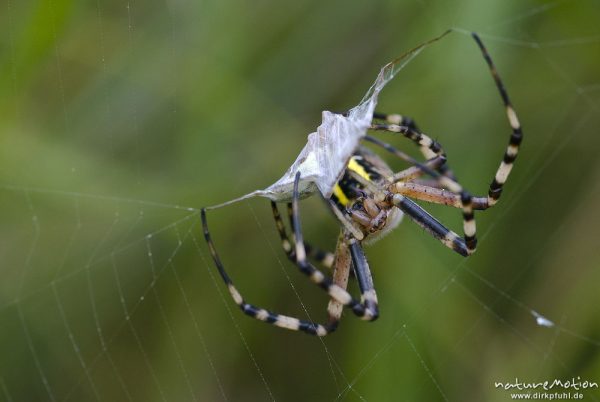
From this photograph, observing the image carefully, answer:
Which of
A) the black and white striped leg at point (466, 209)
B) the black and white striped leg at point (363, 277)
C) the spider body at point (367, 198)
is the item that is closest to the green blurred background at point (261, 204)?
the black and white striped leg at point (363, 277)

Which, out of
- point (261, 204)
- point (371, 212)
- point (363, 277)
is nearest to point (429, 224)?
point (371, 212)

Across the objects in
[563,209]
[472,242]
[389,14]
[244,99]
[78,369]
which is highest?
[389,14]

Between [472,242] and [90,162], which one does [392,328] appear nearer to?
[472,242]

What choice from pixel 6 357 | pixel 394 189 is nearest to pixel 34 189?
pixel 6 357

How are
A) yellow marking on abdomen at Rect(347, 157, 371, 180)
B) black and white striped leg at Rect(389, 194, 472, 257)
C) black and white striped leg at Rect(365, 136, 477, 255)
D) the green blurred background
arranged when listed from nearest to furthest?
1. black and white striped leg at Rect(365, 136, 477, 255)
2. black and white striped leg at Rect(389, 194, 472, 257)
3. yellow marking on abdomen at Rect(347, 157, 371, 180)
4. the green blurred background

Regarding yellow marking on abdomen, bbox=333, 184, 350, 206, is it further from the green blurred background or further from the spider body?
the green blurred background

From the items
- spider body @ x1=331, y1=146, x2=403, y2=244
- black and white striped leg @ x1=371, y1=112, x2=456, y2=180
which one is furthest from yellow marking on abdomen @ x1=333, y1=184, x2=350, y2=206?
black and white striped leg @ x1=371, y1=112, x2=456, y2=180
